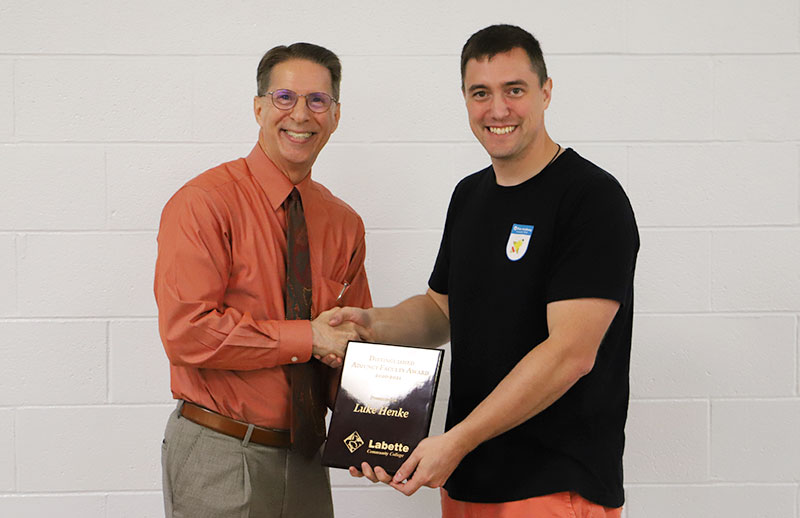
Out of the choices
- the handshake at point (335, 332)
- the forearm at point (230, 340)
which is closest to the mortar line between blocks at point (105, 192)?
the forearm at point (230, 340)

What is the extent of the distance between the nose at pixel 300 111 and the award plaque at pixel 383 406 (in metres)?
0.58

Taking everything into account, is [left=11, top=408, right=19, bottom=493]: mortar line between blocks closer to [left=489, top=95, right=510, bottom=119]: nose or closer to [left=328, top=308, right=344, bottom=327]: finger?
[left=328, top=308, right=344, bottom=327]: finger

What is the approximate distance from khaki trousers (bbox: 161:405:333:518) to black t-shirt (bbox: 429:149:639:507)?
412mm

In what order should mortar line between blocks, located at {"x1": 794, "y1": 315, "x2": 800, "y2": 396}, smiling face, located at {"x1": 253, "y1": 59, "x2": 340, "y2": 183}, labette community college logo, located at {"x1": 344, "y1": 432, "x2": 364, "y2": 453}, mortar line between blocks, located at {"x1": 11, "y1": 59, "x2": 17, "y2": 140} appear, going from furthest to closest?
mortar line between blocks, located at {"x1": 794, "y1": 315, "x2": 800, "y2": 396}, mortar line between blocks, located at {"x1": 11, "y1": 59, "x2": 17, "y2": 140}, smiling face, located at {"x1": 253, "y1": 59, "x2": 340, "y2": 183}, labette community college logo, located at {"x1": 344, "y1": 432, "x2": 364, "y2": 453}

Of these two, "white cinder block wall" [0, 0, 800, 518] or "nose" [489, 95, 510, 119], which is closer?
"nose" [489, 95, 510, 119]

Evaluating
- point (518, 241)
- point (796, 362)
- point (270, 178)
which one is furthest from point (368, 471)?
point (796, 362)

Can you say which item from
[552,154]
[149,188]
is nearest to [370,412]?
[552,154]

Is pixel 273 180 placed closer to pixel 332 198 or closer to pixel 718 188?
pixel 332 198

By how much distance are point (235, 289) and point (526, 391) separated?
74cm

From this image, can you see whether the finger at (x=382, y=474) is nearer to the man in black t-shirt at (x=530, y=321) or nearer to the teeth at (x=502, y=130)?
the man in black t-shirt at (x=530, y=321)

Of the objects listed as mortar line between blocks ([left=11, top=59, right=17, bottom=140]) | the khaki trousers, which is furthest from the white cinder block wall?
the khaki trousers

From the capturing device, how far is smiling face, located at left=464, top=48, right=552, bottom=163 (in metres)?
1.67

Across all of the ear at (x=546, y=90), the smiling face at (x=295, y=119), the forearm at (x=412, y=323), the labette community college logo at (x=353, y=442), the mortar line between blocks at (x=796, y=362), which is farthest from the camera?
the mortar line between blocks at (x=796, y=362)

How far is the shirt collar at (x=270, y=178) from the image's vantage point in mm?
1867
